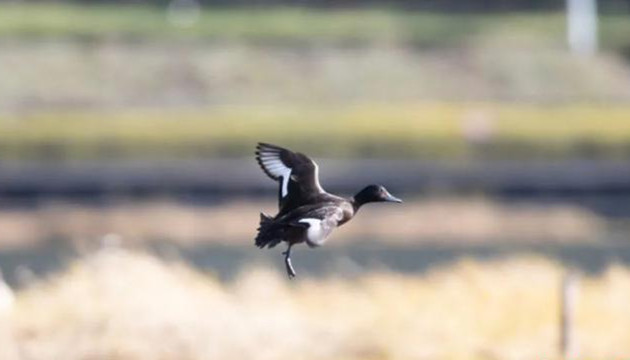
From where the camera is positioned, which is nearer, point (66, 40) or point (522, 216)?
point (522, 216)

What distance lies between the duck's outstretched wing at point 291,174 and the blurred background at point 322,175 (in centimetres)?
509

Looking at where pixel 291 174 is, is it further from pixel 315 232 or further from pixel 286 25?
pixel 286 25

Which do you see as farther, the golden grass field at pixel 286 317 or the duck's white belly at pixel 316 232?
the golden grass field at pixel 286 317

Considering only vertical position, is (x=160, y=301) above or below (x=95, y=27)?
below

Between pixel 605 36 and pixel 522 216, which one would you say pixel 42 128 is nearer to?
pixel 522 216

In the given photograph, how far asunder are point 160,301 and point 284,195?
643cm

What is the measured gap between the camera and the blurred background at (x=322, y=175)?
57.3 ft

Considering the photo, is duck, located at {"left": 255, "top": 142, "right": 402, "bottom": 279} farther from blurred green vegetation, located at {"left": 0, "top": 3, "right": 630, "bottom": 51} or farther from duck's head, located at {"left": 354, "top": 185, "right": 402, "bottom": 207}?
blurred green vegetation, located at {"left": 0, "top": 3, "right": 630, "bottom": 51}

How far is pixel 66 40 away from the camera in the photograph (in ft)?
163

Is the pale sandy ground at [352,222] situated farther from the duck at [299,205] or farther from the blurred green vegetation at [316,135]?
the duck at [299,205]

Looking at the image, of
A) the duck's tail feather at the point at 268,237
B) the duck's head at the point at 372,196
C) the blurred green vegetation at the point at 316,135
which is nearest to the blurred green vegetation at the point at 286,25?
the blurred green vegetation at the point at 316,135

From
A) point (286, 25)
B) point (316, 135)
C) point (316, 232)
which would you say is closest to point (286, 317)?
point (316, 232)

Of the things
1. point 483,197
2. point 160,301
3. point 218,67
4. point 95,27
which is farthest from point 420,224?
point 160,301

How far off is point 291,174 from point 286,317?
675 centimetres
